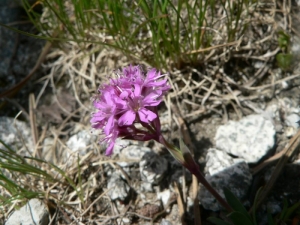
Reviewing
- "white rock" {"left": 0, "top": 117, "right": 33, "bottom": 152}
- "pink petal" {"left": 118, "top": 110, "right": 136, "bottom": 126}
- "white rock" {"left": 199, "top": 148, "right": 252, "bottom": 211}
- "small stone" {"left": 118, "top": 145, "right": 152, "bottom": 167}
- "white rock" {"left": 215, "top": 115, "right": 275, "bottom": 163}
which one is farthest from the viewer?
"white rock" {"left": 0, "top": 117, "right": 33, "bottom": 152}

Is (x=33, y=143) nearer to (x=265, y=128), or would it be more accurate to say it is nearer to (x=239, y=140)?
(x=239, y=140)

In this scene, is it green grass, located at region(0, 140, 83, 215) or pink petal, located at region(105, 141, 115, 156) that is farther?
green grass, located at region(0, 140, 83, 215)

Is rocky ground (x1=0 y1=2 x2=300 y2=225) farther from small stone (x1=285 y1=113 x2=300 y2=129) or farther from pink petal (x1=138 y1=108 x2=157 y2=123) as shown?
pink petal (x1=138 y1=108 x2=157 y2=123)

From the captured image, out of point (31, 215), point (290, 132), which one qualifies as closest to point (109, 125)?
point (31, 215)

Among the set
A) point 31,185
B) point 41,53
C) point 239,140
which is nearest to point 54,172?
point 31,185

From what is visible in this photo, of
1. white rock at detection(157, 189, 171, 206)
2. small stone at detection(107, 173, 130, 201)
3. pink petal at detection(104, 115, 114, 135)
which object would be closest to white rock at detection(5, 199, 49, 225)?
small stone at detection(107, 173, 130, 201)

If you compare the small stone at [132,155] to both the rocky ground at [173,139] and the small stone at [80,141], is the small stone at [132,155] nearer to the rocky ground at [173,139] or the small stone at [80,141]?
the rocky ground at [173,139]

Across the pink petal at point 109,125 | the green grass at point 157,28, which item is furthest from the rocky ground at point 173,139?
the pink petal at point 109,125
